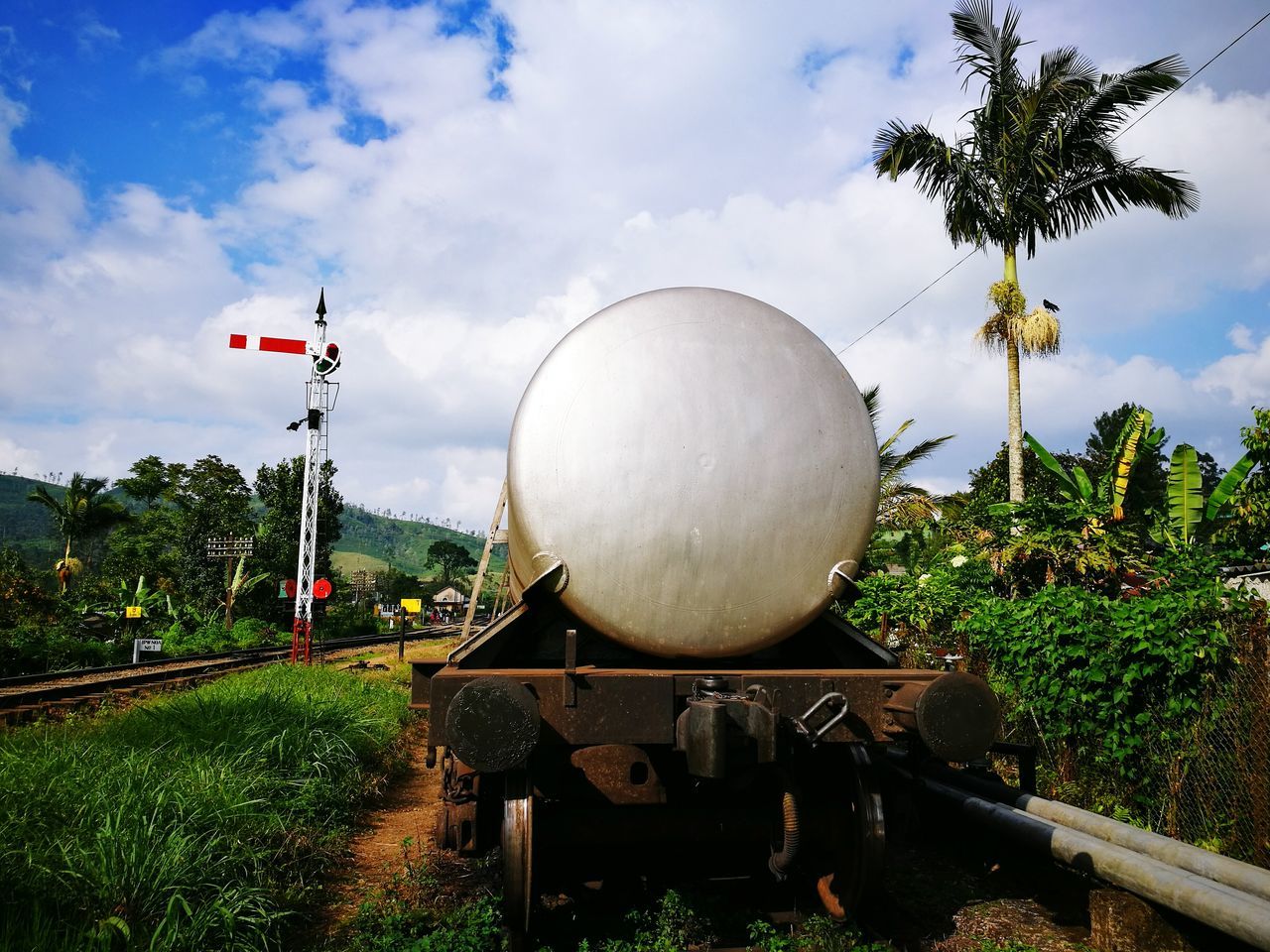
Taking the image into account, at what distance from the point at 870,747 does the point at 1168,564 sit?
3.12 m

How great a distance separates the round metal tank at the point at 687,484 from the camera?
3516 millimetres

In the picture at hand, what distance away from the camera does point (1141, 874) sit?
3.64 metres

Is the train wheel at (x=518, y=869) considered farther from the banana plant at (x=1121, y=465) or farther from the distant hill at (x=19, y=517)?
the distant hill at (x=19, y=517)

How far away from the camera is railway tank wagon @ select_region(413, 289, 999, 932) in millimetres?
3457

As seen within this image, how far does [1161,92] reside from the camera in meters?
12.8

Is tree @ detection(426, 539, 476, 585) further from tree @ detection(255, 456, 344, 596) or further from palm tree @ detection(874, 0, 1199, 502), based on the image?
palm tree @ detection(874, 0, 1199, 502)

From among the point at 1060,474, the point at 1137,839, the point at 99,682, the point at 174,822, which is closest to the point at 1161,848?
the point at 1137,839

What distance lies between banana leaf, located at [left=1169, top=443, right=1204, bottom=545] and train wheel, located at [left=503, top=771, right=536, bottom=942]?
9042mm

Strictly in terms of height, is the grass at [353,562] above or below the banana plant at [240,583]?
above

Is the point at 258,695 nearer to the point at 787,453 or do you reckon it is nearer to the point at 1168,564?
the point at 787,453

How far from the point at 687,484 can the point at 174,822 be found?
3.36m

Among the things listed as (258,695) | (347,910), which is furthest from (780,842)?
(258,695)

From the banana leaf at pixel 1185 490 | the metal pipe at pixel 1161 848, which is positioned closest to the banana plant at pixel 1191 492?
the banana leaf at pixel 1185 490

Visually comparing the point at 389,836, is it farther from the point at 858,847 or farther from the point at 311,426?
the point at 311,426
